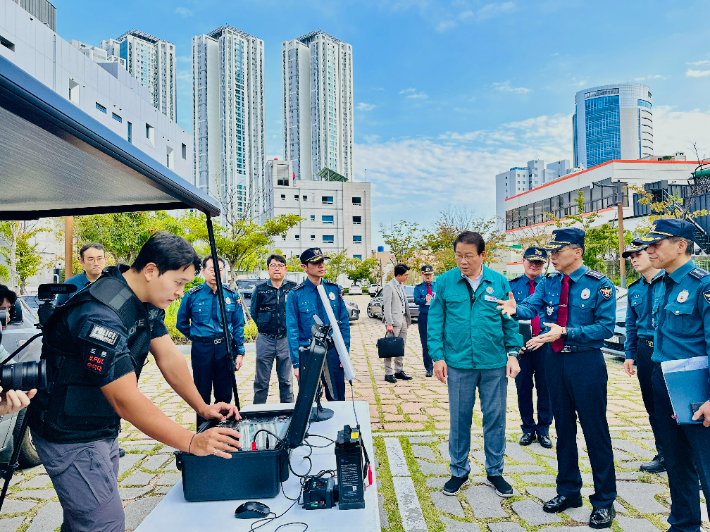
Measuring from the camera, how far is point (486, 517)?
321 centimetres

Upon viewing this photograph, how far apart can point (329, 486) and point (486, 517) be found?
1.80 meters

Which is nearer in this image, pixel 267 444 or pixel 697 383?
pixel 267 444

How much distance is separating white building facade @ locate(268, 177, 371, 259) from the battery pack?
64.6 metres

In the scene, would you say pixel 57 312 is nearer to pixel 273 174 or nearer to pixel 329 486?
pixel 329 486

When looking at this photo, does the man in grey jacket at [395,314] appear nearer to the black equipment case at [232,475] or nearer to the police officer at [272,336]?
the police officer at [272,336]

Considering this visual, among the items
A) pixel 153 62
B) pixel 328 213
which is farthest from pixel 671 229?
pixel 153 62

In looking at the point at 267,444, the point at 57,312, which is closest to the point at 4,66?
the point at 57,312

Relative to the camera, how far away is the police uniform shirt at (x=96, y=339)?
5.63ft

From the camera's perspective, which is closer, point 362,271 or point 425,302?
point 425,302

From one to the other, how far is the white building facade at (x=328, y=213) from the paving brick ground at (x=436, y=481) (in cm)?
6157

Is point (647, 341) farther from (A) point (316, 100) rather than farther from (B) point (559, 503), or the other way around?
(A) point (316, 100)

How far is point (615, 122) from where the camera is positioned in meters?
162

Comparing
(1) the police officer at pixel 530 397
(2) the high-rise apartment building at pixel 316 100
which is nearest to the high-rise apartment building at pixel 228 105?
(2) the high-rise apartment building at pixel 316 100

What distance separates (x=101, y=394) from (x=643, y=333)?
4.34m
